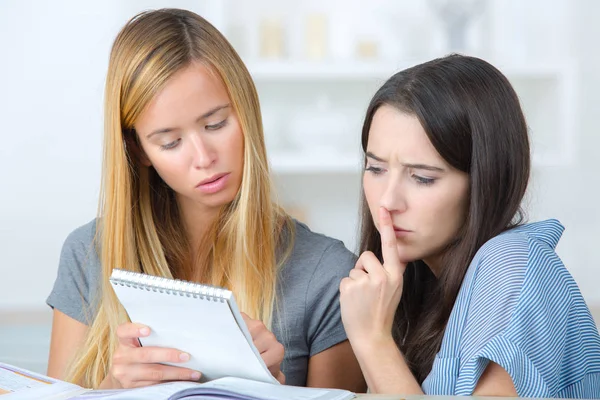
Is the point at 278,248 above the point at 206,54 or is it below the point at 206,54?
below

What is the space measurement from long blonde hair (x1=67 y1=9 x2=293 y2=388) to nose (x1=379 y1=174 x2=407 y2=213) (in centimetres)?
29

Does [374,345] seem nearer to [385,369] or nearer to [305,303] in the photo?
[385,369]

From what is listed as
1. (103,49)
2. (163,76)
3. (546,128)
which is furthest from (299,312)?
(103,49)

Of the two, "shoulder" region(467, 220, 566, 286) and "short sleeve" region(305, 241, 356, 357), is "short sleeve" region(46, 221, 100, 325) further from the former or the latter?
"shoulder" region(467, 220, 566, 286)

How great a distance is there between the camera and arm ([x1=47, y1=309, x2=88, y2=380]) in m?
1.71

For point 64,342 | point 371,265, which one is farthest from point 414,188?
point 64,342

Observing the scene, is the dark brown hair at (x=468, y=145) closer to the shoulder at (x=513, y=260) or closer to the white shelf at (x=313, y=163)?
the shoulder at (x=513, y=260)

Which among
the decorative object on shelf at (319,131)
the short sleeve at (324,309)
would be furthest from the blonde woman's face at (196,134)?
the decorative object on shelf at (319,131)

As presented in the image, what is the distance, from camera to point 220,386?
1.05 meters

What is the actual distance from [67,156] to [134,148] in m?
1.94

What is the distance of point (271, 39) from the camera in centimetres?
325

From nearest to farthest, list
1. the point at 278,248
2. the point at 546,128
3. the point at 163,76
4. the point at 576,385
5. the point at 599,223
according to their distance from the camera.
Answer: the point at 576,385
the point at 163,76
the point at 278,248
the point at 546,128
the point at 599,223

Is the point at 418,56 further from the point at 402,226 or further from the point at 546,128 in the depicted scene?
the point at 402,226

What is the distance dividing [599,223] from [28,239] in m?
2.40
